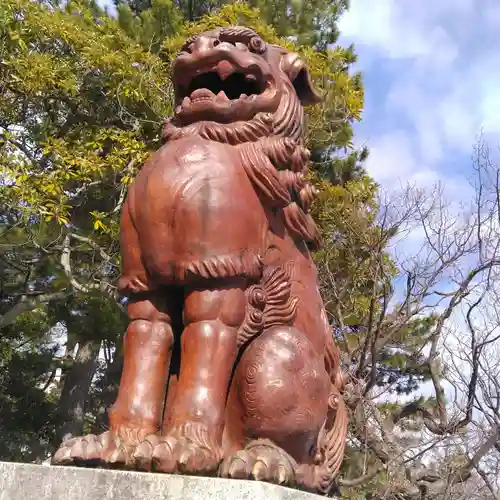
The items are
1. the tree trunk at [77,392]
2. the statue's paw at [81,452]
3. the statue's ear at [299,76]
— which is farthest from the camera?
the tree trunk at [77,392]

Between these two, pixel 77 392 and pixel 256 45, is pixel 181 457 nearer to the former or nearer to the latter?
pixel 256 45

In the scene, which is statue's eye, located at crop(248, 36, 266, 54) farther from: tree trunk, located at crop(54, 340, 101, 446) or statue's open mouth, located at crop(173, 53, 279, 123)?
tree trunk, located at crop(54, 340, 101, 446)

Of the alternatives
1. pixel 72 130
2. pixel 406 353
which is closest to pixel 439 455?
pixel 406 353

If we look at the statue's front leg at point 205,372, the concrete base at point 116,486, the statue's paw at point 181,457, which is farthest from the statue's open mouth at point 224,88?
the concrete base at point 116,486

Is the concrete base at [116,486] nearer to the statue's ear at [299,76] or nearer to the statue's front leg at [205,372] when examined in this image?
the statue's front leg at [205,372]

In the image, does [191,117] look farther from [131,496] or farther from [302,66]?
[131,496]

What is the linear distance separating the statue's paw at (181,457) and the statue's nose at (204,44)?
5.73ft

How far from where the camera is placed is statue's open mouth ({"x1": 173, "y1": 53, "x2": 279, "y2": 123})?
9.50 ft

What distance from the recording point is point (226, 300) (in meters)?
2.52

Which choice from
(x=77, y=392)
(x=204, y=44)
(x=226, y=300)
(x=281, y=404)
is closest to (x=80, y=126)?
(x=77, y=392)

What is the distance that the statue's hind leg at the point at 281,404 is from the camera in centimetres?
242

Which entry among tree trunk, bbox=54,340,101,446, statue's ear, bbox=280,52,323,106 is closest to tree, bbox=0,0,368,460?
→ tree trunk, bbox=54,340,101,446

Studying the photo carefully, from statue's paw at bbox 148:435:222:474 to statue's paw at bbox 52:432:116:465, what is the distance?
24 cm

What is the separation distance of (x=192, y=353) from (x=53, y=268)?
616cm
